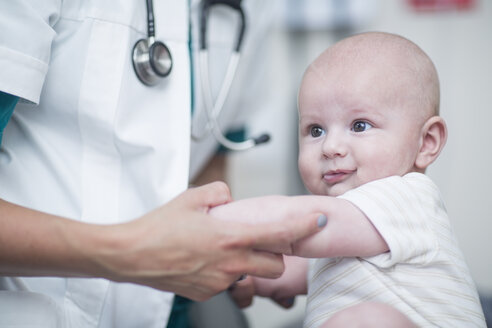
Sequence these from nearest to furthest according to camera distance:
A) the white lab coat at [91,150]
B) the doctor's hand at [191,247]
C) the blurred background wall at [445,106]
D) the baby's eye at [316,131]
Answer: the doctor's hand at [191,247]
the white lab coat at [91,150]
the baby's eye at [316,131]
the blurred background wall at [445,106]

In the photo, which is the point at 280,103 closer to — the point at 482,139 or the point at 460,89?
the point at 460,89

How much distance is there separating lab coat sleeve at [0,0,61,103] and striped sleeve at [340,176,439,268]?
18.0 inches

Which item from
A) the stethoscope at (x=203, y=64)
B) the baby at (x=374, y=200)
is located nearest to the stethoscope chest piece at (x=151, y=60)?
the stethoscope at (x=203, y=64)

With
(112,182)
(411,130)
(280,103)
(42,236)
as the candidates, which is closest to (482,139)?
(280,103)

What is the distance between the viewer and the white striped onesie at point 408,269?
545 millimetres

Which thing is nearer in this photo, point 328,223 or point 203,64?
point 328,223

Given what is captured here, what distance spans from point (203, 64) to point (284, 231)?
44cm

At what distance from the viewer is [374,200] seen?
55 centimetres

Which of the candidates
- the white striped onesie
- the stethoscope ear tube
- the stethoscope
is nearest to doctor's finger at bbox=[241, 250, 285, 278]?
the white striped onesie

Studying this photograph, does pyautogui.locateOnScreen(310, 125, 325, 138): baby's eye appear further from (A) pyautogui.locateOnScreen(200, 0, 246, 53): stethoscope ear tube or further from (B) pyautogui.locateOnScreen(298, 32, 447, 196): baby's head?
(A) pyautogui.locateOnScreen(200, 0, 246, 53): stethoscope ear tube

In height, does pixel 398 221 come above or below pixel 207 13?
below

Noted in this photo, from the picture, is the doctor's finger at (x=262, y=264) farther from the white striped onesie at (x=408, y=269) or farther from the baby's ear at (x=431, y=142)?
the baby's ear at (x=431, y=142)

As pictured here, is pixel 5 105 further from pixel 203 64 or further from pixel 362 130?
pixel 362 130

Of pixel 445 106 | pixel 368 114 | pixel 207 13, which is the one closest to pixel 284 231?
pixel 368 114
